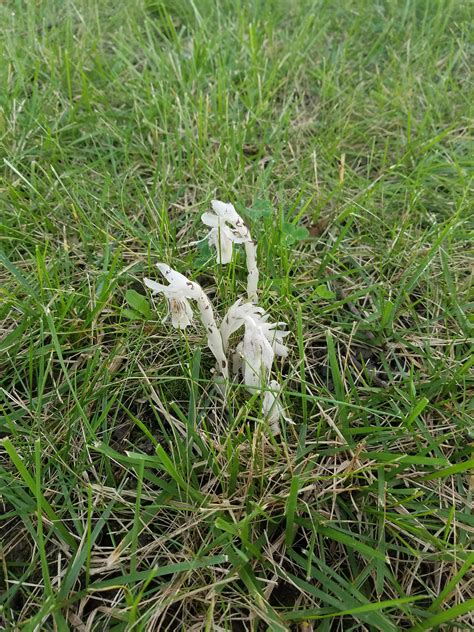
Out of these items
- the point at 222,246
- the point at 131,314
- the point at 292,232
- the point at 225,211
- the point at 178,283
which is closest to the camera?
the point at 178,283

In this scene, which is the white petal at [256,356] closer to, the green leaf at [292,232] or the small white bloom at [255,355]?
the small white bloom at [255,355]

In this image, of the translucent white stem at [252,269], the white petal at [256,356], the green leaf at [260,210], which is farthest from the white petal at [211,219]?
the green leaf at [260,210]

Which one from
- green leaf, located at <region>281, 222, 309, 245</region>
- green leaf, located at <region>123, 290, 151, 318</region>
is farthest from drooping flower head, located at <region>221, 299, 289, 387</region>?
green leaf, located at <region>281, 222, 309, 245</region>

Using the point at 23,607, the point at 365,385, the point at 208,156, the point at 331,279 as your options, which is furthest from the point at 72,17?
the point at 23,607

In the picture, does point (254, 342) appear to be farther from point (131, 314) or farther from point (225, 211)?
point (131, 314)

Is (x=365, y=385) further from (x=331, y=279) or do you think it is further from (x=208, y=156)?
(x=208, y=156)

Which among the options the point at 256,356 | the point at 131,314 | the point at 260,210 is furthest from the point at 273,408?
the point at 260,210

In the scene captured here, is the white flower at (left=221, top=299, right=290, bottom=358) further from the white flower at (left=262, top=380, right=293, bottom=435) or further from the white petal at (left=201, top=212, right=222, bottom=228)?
the white petal at (left=201, top=212, right=222, bottom=228)

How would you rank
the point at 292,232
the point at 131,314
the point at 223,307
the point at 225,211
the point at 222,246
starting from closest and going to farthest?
the point at 225,211
the point at 222,246
the point at 131,314
the point at 223,307
the point at 292,232
